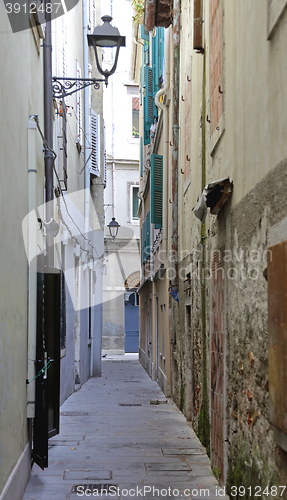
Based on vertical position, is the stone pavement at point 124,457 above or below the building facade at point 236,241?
below

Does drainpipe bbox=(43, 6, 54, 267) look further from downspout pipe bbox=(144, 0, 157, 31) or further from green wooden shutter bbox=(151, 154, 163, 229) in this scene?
green wooden shutter bbox=(151, 154, 163, 229)

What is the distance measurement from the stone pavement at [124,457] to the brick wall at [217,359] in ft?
1.06

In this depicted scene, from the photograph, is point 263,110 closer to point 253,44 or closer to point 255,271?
point 253,44

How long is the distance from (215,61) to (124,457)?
16.0 feet

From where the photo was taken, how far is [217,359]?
6422mm

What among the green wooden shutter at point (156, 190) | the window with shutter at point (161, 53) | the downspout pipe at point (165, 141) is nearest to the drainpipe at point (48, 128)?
the downspout pipe at point (165, 141)

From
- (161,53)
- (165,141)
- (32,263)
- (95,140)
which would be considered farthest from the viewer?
(95,140)

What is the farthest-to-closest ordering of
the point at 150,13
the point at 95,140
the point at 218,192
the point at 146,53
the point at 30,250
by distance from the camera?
the point at 146,53 < the point at 95,140 < the point at 150,13 < the point at 30,250 < the point at 218,192

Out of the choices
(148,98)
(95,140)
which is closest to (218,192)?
(148,98)

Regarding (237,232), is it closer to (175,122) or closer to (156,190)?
(175,122)

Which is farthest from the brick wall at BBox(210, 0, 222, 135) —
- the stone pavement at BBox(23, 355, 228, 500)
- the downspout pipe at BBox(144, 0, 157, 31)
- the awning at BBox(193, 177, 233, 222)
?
the downspout pipe at BBox(144, 0, 157, 31)

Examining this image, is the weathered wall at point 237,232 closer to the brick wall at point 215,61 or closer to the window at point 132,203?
the brick wall at point 215,61

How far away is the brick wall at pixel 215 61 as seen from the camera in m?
6.39

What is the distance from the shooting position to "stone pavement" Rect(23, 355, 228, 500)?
5.67 meters
